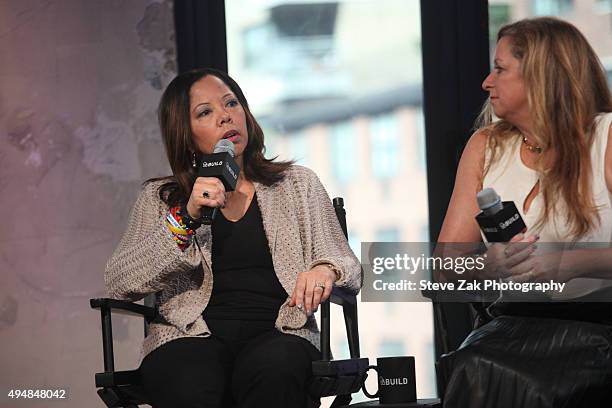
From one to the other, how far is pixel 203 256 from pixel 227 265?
0.07 m

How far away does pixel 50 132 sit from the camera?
3.54 m

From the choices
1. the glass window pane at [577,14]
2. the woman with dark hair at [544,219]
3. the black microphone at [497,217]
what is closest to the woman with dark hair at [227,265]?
the woman with dark hair at [544,219]

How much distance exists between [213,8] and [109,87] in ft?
1.65

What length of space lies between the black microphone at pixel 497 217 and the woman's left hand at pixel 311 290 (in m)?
0.52

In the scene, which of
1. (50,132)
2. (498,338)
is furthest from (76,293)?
(498,338)

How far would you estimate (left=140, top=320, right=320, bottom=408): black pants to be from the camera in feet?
7.05

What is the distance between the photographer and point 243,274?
2.50 metres

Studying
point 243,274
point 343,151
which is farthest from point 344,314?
point 343,151

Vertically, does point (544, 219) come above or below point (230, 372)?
above

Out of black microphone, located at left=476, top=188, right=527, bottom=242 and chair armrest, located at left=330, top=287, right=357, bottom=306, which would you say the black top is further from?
black microphone, located at left=476, top=188, right=527, bottom=242

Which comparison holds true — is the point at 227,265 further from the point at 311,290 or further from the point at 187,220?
the point at 311,290

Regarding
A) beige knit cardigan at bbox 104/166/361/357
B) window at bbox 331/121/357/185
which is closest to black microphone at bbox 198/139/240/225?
beige knit cardigan at bbox 104/166/361/357

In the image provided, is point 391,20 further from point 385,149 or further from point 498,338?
point 498,338

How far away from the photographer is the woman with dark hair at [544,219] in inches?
77.8
